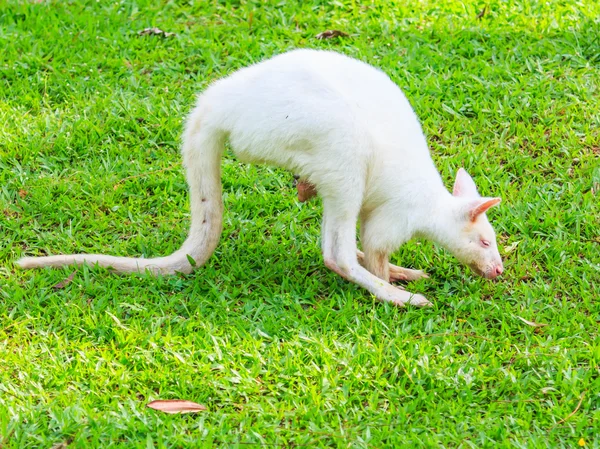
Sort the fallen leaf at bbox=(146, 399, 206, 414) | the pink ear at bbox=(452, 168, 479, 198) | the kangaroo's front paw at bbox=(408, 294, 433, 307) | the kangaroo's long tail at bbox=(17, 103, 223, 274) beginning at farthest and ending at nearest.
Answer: the pink ear at bbox=(452, 168, 479, 198), the kangaroo's long tail at bbox=(17, 103, 223, 274), the kangaroo's front paw at bbox=(408, 294, 433, 307), the fallen leaf at bbox=(146, 399, 206, 414)

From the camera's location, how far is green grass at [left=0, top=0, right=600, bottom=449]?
3.53m

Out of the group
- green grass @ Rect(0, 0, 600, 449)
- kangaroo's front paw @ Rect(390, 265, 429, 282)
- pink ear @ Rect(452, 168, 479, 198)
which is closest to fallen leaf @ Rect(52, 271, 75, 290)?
green grass @ Rect(0, 0, 600, 449)

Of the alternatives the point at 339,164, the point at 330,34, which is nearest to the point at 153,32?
the point at 330,34

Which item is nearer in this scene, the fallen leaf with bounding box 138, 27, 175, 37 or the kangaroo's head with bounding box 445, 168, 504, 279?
the kangaroo's head with bounding box 445, 168, 504, 279

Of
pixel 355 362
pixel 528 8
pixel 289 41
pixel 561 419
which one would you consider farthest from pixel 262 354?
pixel 528 8

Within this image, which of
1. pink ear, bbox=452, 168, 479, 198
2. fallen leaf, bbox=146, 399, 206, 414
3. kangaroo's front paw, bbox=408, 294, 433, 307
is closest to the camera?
fallen leaf, bbox=146, 399, 206, 414

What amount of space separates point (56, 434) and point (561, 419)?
72.8 inches

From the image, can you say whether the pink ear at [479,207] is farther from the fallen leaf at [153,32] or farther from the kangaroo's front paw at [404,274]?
the fallen leaf at [153,32]

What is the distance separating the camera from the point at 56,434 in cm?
337

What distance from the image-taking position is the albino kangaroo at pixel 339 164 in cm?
412

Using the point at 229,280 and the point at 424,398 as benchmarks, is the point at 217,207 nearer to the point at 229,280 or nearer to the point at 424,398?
the point at 229,280

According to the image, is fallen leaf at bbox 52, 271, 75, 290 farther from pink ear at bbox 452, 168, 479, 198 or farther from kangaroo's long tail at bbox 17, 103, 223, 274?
pink ear at bbox 452, 168, 479, 198

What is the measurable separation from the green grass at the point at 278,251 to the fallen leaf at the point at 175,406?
0.04 metres

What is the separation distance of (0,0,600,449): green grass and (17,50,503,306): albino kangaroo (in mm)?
165
